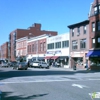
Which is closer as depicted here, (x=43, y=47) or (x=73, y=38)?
(x=73, y=38)

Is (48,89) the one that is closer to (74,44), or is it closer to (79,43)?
(79,43)

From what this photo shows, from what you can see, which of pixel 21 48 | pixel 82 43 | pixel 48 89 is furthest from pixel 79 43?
pixel 21 48

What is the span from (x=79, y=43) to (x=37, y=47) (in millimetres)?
27259

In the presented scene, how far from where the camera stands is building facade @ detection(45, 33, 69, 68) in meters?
57.6

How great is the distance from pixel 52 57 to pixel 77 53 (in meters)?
13.9

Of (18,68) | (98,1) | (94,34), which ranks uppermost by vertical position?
(98,1)

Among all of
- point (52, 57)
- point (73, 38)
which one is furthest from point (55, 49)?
point (73, 38)

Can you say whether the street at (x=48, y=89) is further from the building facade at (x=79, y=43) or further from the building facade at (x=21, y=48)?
the building facade at (x=21, y=48)

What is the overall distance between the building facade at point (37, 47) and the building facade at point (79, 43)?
55.7 feet

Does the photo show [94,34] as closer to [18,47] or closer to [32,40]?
[32,40]

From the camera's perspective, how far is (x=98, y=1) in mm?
46719

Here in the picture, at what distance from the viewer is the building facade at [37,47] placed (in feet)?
236

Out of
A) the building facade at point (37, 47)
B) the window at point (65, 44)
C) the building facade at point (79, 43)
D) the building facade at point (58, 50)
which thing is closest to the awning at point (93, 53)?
the building facade at point (79, 43)

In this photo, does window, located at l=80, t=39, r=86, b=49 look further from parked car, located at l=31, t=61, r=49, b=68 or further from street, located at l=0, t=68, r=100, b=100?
street, located at l=0, t=68, r=100, b=100
